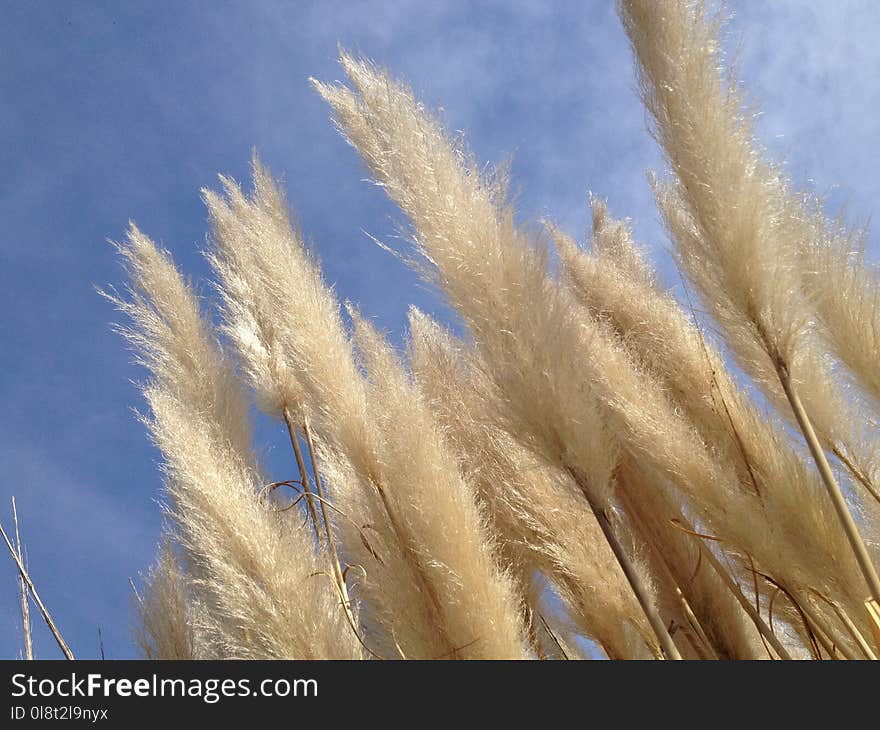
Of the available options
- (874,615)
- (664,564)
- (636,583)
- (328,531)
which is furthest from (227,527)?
(874,615)

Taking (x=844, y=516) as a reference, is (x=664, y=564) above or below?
above

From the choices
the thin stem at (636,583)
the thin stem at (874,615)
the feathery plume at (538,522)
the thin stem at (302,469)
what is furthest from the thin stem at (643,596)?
the thin stem at (302,469)

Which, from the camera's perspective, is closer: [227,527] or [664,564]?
[227,527]

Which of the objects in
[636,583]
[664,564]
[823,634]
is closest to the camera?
[636,583]

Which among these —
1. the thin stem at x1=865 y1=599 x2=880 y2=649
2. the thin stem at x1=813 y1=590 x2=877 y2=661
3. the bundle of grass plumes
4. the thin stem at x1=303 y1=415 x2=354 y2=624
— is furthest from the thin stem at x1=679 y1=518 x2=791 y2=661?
the thin stem at x1=303 y1=415 x2=354 y2=624

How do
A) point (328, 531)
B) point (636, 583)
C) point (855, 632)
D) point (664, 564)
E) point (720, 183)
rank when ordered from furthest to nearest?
point (328, 531) < point (664, 564) < point (855, 632) < point (720, 183) < point (636, 583)

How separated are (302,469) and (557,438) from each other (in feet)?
3.37

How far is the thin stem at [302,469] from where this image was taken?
6.63 feet

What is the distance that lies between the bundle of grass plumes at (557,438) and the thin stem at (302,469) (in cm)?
2

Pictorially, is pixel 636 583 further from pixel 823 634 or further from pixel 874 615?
pixel 823 634

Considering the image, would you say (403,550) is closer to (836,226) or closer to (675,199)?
(675,199)

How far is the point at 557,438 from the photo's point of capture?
4.02ft
